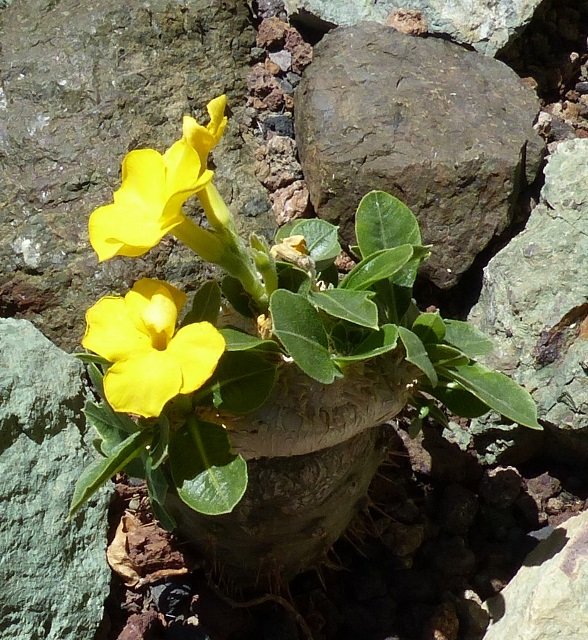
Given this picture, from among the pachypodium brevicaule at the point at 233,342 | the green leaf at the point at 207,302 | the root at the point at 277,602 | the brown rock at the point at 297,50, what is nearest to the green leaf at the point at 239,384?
the pachypodium brevicaule at the point at 233,342

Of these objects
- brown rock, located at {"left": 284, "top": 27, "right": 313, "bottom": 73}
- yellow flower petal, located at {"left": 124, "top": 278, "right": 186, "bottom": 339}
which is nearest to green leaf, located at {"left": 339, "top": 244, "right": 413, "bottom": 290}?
yellow flower petal, located at {"left": 124, "top": 278, "right": 186, "bottom": 339}

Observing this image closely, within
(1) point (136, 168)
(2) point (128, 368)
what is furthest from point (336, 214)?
(2) point (128, 368)

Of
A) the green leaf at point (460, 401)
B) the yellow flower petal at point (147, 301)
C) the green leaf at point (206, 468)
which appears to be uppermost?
the yellow flower petal at point (147, 301)

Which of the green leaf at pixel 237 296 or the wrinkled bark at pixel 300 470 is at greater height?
the green leaf at pixel 237 296

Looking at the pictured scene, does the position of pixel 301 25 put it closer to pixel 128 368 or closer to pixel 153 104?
pixel 153 104

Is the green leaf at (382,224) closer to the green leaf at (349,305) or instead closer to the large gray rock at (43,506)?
the green leaf at (349,305)

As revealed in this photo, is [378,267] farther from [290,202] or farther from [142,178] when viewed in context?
[290,202]

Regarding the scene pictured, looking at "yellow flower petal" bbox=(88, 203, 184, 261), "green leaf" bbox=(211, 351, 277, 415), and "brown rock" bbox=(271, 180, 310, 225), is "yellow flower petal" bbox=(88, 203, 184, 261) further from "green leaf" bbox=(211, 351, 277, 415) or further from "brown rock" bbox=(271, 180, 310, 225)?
"brown rock" bbox=(271, 180, 310, 225)
